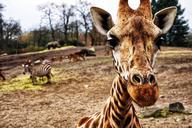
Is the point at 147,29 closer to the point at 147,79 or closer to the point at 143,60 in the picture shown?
the point at 143,60

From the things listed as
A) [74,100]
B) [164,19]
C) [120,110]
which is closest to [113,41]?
[164,19]

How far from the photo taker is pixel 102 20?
4.62m

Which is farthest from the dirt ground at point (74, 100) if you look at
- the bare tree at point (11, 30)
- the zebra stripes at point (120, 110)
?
the bare tree at point (11, 30)

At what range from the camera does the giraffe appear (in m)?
3.45

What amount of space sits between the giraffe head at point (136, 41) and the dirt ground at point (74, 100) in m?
6.52

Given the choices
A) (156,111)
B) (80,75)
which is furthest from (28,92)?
(156,111)

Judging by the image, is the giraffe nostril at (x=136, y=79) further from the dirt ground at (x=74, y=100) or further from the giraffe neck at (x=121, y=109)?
the dirt ground at (x=74, y=100)

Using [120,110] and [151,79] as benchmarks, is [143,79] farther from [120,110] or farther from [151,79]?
[120,110]

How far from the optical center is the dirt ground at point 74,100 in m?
12.1

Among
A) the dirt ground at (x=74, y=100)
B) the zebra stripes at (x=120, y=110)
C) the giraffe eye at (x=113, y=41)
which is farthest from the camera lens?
the dirt ground at (x=74, y=100)

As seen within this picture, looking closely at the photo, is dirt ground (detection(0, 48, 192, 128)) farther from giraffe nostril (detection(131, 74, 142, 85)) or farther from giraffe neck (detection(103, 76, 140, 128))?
giraffe nostril (detection(131, 74, 142, 85))

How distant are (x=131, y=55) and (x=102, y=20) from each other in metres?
0.94

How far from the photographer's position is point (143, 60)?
3.69 metres

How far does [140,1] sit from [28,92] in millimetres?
16118
